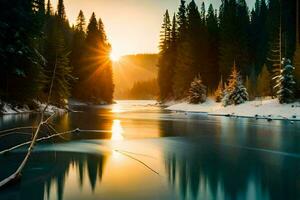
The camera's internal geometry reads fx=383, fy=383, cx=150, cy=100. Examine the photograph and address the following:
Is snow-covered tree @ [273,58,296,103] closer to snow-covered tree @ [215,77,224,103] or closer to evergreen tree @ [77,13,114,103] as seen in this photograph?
snow-covered tree @ [215,77,224,103]

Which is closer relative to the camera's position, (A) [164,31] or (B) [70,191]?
(B) [70,191]

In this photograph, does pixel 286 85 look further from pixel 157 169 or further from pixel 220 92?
pixel 157 169

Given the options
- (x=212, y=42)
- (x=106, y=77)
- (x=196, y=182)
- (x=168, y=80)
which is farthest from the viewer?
(x=106, y=77)

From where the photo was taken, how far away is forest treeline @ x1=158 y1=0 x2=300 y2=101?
5640cm

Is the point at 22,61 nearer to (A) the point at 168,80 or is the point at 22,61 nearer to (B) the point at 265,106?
(B) the point at 265,106

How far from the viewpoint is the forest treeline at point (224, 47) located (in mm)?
56403

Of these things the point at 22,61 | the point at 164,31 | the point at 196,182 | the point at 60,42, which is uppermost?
the point at 164,31

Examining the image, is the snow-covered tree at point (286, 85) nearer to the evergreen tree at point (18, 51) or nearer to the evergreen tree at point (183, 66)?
the evergreen tree at point (18, 51)

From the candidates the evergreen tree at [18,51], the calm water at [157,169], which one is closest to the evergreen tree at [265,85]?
the evergreen tree at [18,51]

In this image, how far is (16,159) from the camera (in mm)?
12672

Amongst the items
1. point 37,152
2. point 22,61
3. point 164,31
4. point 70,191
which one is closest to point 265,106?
point 22,61

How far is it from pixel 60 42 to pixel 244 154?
1631 inches

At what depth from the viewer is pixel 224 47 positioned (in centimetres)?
6247

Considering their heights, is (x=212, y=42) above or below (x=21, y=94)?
above
